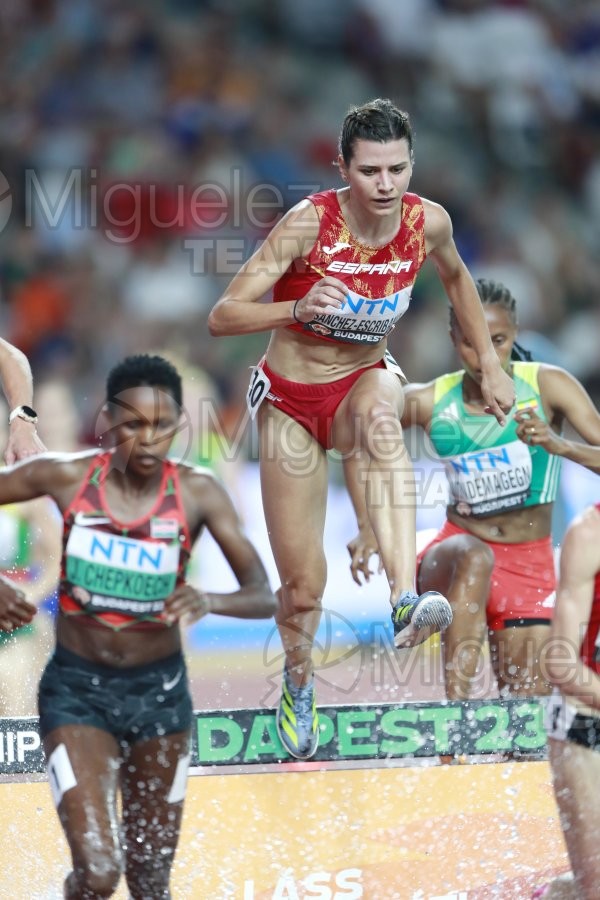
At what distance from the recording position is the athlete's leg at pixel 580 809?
165 inches

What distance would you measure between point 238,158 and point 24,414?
634cm

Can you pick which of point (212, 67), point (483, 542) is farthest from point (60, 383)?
point (483, 542)

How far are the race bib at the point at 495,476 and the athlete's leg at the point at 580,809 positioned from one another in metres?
1.85

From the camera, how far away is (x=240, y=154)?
11109 millimetres

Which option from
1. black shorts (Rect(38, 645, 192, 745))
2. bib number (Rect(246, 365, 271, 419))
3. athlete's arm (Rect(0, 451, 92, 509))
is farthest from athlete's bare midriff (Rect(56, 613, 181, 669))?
bib number (Rect(246, 365, 271, 419))

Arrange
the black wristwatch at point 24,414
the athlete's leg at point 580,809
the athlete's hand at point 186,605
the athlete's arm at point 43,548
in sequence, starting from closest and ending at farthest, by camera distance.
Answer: the athlete's hand at point 186,605 < the athlete's leg at point 580,809 < the black wristwatch at point 24,414 < the athlete's arm at point 43,548

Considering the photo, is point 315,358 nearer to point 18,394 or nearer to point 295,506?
point 295,506

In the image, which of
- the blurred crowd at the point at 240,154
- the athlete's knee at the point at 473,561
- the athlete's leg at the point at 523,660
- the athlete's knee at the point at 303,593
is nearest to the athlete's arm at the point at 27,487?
the athlete's knee at the point at 303,593

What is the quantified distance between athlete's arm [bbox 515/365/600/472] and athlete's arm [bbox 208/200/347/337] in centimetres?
103

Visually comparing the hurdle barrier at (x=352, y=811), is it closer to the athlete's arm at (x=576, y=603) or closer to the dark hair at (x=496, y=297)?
the athlete's arm at (x=576, y=603)

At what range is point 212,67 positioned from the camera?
38.1ft

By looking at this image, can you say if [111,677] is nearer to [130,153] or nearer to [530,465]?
[530,465]

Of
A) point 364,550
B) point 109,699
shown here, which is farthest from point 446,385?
point 109,699

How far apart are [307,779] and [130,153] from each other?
671 centimetres
